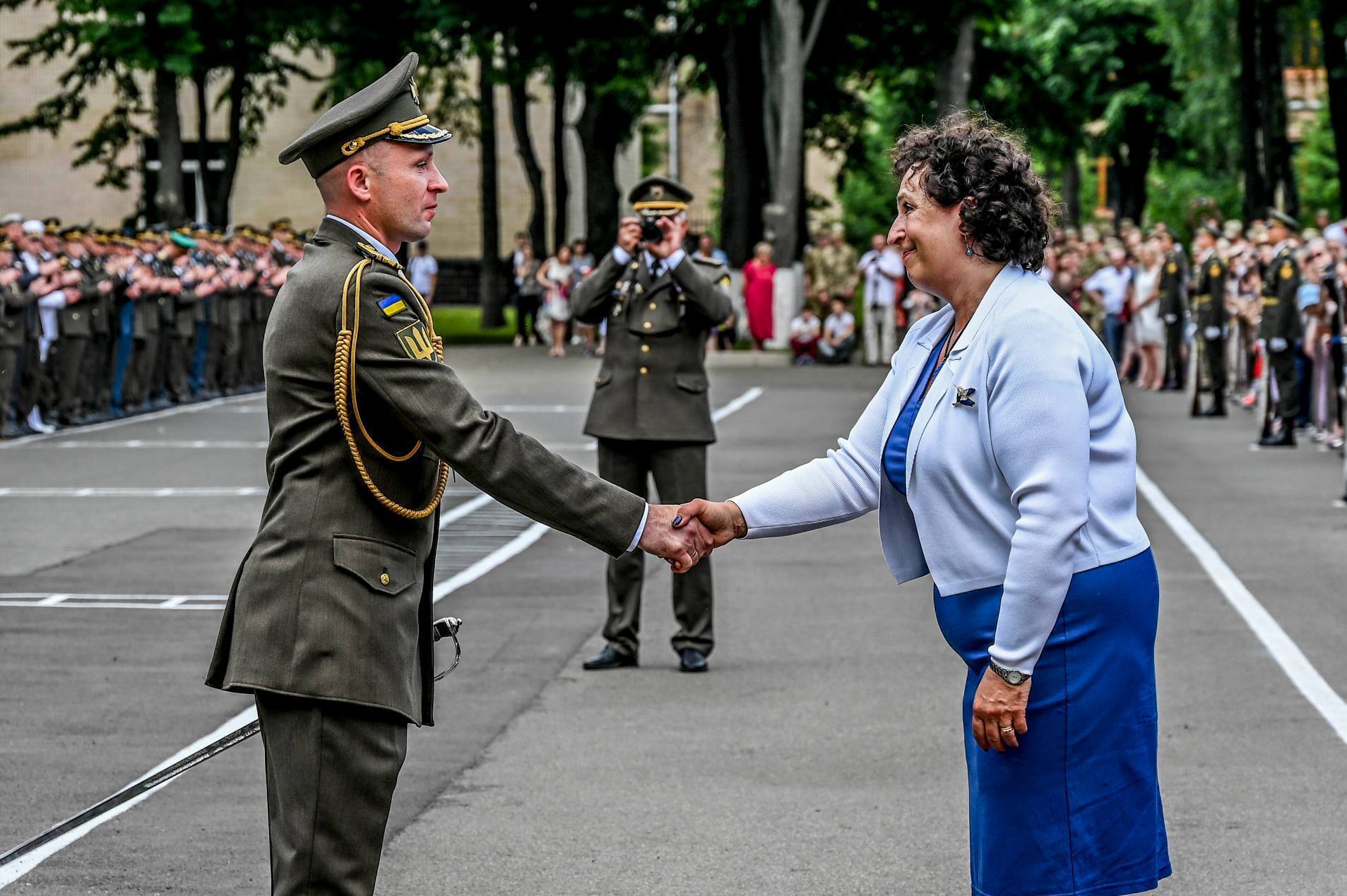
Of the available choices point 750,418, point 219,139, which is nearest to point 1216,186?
point 219,139

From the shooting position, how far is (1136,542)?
408cm

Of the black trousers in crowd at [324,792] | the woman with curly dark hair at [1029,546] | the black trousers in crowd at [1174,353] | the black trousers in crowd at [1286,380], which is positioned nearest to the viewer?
the woman with curly dark hair at [1029,546]

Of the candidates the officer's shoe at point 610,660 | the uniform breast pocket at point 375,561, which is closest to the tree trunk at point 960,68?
the officer's shoe at point 610,660

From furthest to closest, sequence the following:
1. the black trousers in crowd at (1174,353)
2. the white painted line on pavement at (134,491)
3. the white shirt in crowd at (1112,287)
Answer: the white shirt in crowd at (1112,287), the black trousers in crowd at (1174,353), the white painted line on pavement at (134,491)

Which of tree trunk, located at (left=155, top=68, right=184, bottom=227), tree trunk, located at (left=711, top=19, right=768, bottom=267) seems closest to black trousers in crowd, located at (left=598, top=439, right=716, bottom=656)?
tree trunk, located at (left=155, top=68, right=184, bottom=227)

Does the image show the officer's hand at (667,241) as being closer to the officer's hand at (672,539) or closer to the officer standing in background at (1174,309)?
the officer's hand at (672,539)

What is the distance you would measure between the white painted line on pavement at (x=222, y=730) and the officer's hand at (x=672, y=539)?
0.50 meters

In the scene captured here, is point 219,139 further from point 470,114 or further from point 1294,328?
point 1294,328

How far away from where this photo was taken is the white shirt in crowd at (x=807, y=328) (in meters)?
33.6

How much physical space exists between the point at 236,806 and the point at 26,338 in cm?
1483

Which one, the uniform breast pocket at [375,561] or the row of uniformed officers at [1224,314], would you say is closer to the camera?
the uniform breast pocket at [375,561]

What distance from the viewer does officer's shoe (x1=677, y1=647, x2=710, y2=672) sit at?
30.0ft

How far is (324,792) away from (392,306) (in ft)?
3.15

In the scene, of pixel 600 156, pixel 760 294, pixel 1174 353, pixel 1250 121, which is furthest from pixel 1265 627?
pixel 600 156
